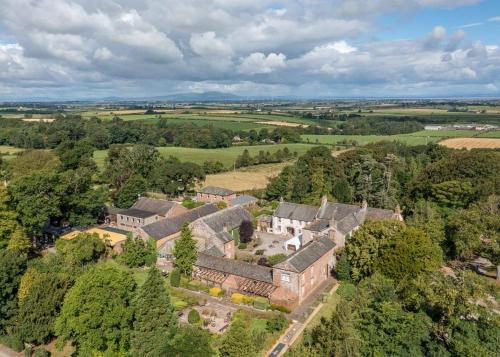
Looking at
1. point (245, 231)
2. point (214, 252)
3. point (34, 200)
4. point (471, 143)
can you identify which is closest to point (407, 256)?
point (214, 252)

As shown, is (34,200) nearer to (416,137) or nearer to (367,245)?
(367,245)

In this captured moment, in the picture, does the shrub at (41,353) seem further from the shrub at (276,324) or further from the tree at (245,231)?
the tree at (245,231)

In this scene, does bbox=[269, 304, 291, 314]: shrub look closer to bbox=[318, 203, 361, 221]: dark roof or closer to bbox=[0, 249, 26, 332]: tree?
bbox=[318, 203, 361, 221]: dark roof

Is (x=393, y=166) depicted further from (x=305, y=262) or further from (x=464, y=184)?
(x=305, y=262)

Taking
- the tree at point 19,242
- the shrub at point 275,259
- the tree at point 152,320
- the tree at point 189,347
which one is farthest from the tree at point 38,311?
the shrub at point 275,259

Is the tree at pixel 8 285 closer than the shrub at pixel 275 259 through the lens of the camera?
Yes

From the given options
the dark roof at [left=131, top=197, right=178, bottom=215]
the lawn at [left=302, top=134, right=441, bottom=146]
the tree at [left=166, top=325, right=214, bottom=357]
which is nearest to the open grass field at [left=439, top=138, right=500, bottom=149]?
the lawn at [left=302, top=134, right=441, bottom=146]
